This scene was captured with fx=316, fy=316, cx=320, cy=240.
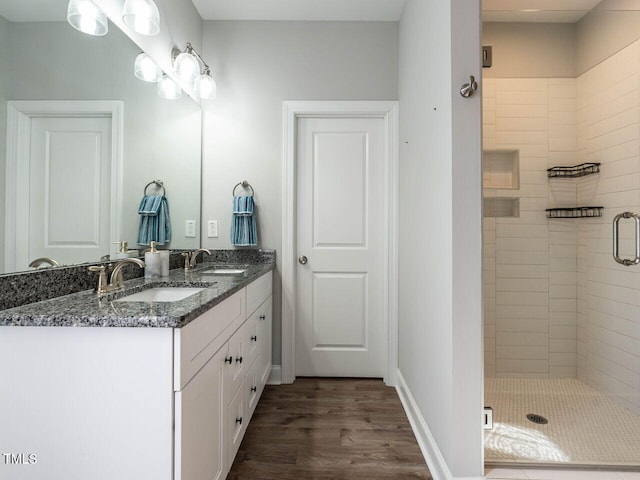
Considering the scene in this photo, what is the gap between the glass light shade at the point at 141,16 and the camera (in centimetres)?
142

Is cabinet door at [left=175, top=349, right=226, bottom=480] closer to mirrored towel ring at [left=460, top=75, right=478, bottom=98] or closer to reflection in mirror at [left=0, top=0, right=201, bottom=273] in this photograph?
Result: reflection in mirror at [left=0, top=0, right=201, bottom=273]

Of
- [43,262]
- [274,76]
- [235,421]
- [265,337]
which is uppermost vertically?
[274,76]

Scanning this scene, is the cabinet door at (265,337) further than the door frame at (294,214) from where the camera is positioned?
No

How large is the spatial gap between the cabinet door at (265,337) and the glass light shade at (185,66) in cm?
149

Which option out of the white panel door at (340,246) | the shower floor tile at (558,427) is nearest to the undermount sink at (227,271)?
the white panel door at (340,246)

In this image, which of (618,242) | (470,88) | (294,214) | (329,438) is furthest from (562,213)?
(329,438)

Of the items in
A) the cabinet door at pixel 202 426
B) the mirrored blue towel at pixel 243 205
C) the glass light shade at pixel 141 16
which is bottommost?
the cabinet door at pixel 202 426

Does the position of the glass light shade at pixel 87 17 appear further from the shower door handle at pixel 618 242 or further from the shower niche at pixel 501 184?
the shower door handle at pixel 618 242

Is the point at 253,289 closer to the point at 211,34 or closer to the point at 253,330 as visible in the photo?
the point at 253,330

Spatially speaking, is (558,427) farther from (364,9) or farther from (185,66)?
(185,66)

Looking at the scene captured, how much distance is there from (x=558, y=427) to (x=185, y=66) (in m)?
2.93

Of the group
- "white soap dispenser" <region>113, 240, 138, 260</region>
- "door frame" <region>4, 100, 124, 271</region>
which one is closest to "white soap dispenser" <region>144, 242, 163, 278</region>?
"white soap dispenser" <region>113, 240, 138, 260</region>

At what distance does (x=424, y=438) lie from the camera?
1569 mm

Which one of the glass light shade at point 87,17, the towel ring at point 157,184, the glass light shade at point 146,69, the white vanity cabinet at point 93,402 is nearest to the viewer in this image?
the white vanity cabinet at point 93,402
